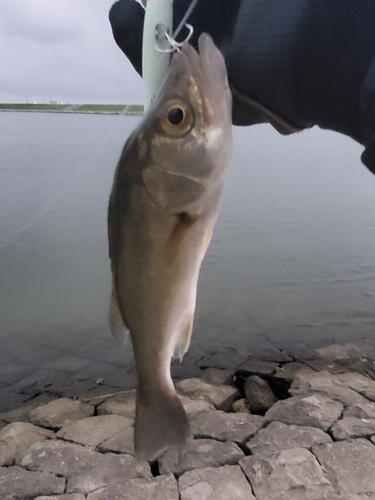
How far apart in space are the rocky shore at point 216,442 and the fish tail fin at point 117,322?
7.52 ft

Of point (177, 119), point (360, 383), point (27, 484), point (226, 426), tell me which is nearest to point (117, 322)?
point (177, 119)

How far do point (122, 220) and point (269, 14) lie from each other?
0.90 m

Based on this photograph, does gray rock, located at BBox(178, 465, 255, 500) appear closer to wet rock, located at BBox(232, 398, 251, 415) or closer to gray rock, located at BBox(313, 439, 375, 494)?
gray rock, located at BBox(313, 439, 375, 494)

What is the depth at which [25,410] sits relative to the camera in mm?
5547

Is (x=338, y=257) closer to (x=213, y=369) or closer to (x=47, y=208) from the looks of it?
(x=213, y=369)

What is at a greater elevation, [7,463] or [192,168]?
[192,168]

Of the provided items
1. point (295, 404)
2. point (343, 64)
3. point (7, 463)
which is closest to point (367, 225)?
point (295, 404)

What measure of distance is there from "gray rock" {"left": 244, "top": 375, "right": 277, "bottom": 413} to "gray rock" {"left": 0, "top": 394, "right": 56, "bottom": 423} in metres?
2.45

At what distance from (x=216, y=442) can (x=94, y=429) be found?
1252mm

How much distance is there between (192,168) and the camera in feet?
4.67

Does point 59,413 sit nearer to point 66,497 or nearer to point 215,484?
point 66,497

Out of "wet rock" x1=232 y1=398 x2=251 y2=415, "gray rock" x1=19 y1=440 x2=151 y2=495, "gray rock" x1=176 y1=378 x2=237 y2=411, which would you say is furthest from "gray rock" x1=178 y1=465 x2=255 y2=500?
"gray rock" x1=176 y1=378 x2=237 y2=411

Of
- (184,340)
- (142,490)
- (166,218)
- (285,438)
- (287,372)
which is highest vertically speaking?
(166,218)

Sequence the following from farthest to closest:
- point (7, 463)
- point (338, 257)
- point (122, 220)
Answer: point (338, 257) < point (7, 463) < point (122, 220)
